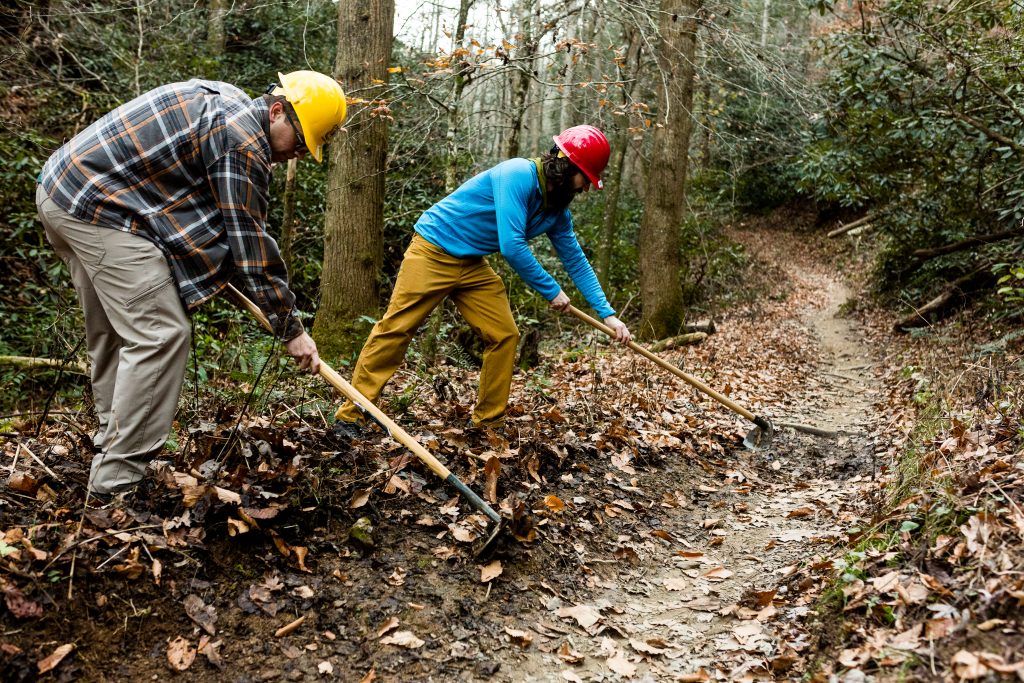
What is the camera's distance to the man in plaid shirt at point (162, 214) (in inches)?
124

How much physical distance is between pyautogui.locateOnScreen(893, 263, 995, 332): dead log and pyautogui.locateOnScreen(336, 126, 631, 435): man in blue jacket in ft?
26.1

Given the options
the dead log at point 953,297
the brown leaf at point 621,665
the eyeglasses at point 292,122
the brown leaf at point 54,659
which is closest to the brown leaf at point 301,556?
the brown leaf at point 54,659

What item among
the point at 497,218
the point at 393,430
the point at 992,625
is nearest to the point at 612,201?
the point at 497,218

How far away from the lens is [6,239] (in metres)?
7.74

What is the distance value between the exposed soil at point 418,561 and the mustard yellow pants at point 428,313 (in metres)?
0.33

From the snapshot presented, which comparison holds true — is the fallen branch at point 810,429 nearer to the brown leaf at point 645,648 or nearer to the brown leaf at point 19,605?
the brown leaf at point 645,648

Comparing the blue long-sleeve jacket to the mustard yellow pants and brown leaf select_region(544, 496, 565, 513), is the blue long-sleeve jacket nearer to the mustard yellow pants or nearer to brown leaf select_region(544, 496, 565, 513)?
the mustard yellow pants

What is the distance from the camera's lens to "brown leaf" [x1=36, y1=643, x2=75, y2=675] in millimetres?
2613

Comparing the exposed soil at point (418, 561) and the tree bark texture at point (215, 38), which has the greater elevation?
the tree bark texture at point (215, 38)

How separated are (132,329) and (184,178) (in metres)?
0.73

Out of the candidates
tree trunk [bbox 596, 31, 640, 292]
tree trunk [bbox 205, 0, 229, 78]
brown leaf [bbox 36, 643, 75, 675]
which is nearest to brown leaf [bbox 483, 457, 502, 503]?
brown leaf [bbox 36, 643, 75, 675]

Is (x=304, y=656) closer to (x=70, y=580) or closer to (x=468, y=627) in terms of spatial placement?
(x=468, y=627)

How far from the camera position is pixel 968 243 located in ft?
35.1

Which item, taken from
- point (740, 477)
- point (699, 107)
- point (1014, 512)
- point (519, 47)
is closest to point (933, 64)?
point (699, 107)
